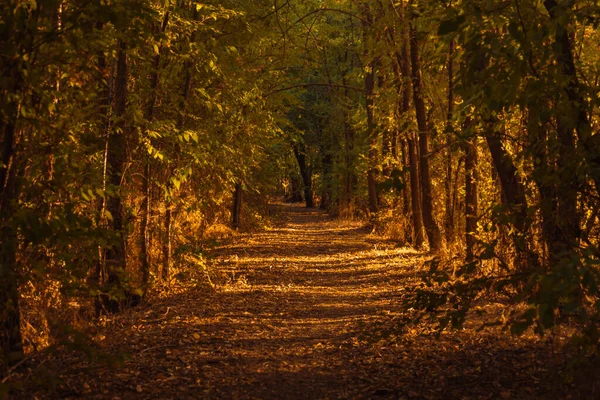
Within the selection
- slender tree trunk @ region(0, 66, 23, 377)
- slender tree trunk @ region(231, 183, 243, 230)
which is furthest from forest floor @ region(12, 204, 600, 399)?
slender tree trunk @ region(231, 183, 243, 230)

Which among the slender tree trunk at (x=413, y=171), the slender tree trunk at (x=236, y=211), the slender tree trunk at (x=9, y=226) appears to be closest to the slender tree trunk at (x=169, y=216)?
the slender tree trunk at (x=9, y=226)

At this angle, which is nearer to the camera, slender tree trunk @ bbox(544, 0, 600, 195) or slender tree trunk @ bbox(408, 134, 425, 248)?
slender tree trunk @ bbox(544, 0, 600, 195)

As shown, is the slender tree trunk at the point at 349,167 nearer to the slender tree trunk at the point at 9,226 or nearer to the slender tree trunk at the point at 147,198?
the slender tree trunk at the point at 147,198

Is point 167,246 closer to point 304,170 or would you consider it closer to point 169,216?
point 169,216

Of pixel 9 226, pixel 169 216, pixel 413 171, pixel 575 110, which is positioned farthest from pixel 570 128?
pixel 413 171

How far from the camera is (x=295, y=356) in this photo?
300 inches

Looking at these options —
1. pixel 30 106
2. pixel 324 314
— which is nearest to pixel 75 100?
pixel 30 106

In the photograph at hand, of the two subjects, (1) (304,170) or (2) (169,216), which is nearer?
(2) (169,216)

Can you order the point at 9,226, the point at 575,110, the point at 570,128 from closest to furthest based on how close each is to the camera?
the point at 9,226 → the point at 575,110 → the point at 570,128

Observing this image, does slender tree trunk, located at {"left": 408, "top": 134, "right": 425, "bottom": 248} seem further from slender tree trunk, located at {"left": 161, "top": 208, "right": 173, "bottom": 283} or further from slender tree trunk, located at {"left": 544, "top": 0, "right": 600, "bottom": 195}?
slender tree trunk, located at {"left": 544, "top": 0, "right": 600, "bottom": 195}

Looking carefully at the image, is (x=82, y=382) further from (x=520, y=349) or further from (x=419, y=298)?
(x=520, y=349)

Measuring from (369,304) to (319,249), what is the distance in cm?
1007

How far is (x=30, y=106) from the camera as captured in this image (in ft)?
16.1

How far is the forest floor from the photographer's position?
18.8 ft
